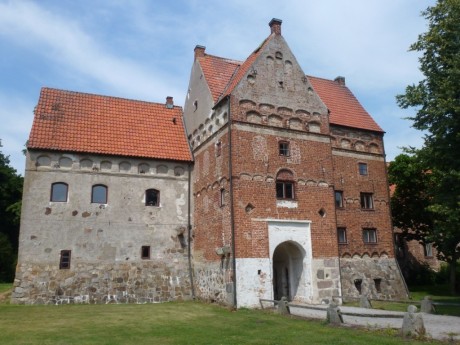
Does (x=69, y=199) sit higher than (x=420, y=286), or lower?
higher

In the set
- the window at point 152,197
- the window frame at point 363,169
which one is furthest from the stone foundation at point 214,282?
A: the window frame at point 363,169

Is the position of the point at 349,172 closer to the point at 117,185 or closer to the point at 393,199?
the point at 393,199

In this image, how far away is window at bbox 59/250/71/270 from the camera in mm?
20469

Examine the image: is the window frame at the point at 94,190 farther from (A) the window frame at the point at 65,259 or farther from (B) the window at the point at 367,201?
(B) the window at the point at 367,201

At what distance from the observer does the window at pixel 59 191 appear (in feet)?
69.4

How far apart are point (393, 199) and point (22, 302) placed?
23.0m

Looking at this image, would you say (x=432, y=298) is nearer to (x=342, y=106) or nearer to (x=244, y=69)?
(x=342, y=106)

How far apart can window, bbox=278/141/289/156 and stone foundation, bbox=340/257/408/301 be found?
654 centimetres

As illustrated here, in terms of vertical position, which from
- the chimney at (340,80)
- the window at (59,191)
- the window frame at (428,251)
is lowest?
the window frame at (428,251)

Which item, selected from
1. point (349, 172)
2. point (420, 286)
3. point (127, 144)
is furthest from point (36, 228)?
point (420, 286)

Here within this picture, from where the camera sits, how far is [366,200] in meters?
24.5

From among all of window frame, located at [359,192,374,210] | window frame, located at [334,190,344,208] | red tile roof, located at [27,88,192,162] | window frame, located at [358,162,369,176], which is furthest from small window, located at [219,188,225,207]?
window frame, located at [358,162,369,176]

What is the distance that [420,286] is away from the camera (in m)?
29.1

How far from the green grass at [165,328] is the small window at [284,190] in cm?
565
